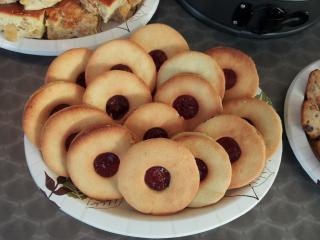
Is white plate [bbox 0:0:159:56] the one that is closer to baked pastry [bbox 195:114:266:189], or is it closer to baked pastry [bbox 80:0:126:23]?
baked pastry [bbox 80:0:126:23]

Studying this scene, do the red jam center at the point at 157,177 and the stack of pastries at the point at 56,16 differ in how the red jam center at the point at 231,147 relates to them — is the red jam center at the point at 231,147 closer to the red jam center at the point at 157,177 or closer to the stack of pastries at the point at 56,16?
the red jam center at the point at 157,177

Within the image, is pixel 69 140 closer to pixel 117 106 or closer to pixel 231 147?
pixel 117 106

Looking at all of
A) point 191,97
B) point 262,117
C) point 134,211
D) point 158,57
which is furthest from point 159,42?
point 134,211

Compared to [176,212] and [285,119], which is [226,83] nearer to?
[285,119]

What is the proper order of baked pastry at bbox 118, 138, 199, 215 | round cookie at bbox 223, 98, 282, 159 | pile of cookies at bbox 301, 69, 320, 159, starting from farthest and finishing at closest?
pile of cookies at bbox 301, 69, 320, 159 → round cookie at bbox 223, 98, 282, 159 → baked pastry at bbox 118, 138, 199, 215

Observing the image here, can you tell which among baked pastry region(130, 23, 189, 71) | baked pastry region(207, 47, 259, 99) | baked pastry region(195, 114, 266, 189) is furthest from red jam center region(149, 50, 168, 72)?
baked pastry region(195, 114, 266, 189)

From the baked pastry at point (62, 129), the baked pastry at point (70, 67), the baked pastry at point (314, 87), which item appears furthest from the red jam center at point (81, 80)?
the baked pastry at point (314, 87)

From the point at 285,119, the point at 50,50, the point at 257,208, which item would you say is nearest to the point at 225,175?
the point at 257,208
